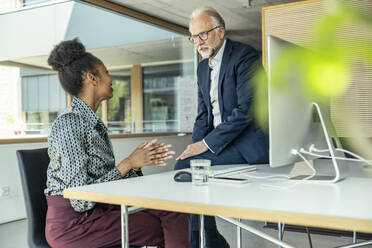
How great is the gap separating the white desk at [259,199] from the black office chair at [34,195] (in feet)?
1.65

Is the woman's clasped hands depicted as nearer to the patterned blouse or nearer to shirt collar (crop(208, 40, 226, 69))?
the patterned blouse

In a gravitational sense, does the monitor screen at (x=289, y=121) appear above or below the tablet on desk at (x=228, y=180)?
above

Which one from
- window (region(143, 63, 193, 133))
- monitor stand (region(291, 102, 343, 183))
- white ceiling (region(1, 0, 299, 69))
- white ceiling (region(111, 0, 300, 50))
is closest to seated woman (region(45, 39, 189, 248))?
monitor stand (region(291, 102, 343, 183))

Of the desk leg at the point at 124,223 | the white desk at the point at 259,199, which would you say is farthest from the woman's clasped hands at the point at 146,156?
the desk leg at the point at 124,223

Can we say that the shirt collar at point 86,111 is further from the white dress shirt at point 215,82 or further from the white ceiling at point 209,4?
the white ceiling at point 209,4

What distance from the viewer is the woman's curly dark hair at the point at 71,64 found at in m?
1.84

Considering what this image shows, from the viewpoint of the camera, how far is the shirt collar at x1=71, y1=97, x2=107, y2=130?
69.2 inches

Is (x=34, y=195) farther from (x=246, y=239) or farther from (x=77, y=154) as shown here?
(x=246, y=239)

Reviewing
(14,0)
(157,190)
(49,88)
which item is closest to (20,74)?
(49,88)

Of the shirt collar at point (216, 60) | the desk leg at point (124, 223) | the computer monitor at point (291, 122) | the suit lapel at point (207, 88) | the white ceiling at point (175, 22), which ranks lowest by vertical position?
the desk leg at point (124, 223)

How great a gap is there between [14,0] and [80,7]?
1160 mm

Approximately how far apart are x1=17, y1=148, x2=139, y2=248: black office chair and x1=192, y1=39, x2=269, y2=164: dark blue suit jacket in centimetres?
83

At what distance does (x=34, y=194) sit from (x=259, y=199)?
1.08 m

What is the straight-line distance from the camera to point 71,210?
1597 mm
